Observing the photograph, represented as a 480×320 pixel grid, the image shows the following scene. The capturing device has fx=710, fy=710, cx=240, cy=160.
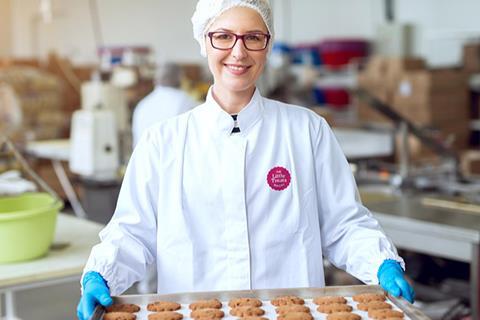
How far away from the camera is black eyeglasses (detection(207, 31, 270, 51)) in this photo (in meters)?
1.67

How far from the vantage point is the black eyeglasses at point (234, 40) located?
1666mm

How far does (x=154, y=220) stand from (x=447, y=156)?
2559mm

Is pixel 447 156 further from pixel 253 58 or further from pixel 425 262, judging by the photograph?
pixel 253 58

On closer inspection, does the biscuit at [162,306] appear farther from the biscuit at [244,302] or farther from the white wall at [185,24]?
the white wall at [185,24]

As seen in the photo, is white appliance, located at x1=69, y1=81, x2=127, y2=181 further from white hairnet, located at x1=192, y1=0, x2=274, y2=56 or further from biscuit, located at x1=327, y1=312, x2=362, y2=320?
biscuit, located at x1=327, y1=312, x2=362, y2=320

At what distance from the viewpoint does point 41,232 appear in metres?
2.32

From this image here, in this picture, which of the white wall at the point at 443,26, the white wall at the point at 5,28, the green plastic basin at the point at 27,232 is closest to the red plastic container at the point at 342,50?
the white wall at the point at 443,26

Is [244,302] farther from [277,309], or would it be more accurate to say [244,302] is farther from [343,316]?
[343,316]

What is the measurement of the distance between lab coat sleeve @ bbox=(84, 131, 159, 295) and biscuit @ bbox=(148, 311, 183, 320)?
166mm

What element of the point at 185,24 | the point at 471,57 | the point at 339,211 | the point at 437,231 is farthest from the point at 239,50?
the point at 185,24

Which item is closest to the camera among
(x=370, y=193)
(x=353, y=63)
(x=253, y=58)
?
(x=253, y=58)

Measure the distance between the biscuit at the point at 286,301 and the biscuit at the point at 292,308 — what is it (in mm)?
13

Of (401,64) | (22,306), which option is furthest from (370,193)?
(401,64)

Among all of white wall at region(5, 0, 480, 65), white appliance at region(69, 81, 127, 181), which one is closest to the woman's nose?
white appliance at region(69, 81, 127, 181)
